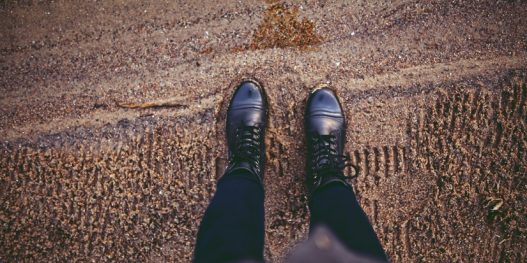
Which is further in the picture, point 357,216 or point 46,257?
point 46,257

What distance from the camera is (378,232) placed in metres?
1.94

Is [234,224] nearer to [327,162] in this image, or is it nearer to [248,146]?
[248,146]

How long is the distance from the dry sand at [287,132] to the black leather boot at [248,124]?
0.06 meters

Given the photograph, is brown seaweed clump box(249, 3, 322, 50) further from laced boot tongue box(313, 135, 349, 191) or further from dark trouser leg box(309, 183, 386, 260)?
dark trouser leg box(309, 183, 386, 260)

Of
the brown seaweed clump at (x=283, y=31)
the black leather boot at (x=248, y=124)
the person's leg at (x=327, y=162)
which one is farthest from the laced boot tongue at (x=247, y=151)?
the brown seaweed clump at (x=283, y=31)

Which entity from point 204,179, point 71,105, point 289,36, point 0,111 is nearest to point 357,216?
point 204,179

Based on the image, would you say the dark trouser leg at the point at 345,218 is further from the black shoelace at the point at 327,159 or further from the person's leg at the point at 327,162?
the black shoelace at the point at 327,159

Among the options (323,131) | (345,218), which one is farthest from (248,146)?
(345,218)

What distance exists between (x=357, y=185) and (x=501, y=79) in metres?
0.92

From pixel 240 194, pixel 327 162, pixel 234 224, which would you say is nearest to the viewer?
pixel 234 224

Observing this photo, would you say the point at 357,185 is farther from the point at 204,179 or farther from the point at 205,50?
the point at 205,50

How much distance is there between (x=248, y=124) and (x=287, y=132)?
21cm

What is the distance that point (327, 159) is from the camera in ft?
6.23

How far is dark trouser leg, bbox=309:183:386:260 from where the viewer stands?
1427mm
